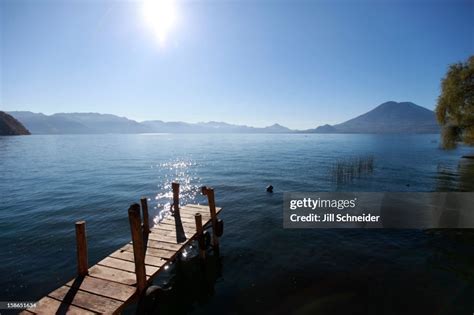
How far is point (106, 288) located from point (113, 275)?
724 millimetres

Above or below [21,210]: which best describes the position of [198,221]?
above

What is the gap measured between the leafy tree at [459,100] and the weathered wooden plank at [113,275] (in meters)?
44.1

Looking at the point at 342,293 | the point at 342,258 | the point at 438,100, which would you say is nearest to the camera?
the point at 342,293

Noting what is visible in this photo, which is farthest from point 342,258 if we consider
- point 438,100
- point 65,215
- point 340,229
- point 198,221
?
point 438,100

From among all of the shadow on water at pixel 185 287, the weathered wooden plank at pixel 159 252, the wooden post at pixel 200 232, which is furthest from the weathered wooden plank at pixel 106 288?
the wooden post at pixel 200 232

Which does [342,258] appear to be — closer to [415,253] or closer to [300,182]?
[415,253]

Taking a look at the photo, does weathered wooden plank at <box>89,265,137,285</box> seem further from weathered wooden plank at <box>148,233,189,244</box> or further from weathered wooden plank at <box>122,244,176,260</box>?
weathered wooden plank at <box>148,233,189,244</box>

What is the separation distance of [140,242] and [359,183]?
30.0m

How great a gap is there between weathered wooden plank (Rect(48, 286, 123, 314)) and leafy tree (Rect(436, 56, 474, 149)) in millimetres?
44925

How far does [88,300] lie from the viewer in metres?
7.41

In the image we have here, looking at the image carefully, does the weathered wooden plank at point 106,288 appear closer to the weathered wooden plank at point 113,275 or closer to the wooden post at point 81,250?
the weathered wooden plank at point 113,275

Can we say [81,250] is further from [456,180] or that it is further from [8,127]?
[8,127]

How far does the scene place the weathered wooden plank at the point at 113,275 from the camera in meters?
8.38

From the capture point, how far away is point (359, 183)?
102ft
